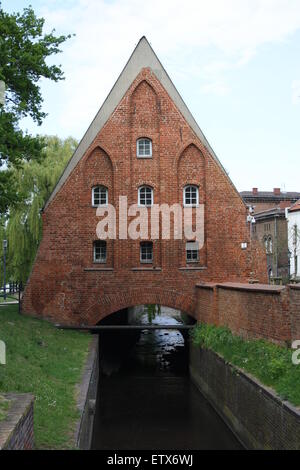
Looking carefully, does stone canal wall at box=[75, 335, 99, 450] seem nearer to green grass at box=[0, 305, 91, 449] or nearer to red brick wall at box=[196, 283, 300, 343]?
green grass at box=[0, 305, 91, 449]

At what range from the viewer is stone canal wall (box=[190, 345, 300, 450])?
9.00 meters

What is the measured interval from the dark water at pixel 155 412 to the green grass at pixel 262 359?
1799 millimetres

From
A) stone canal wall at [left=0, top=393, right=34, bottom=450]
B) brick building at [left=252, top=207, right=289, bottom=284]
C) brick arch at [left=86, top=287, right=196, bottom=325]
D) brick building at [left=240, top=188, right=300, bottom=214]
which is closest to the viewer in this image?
stone canal wall at [left=0, top=393, right=34, bottom=450]

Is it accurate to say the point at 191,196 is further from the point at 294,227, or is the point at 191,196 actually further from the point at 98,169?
the point at 294,227

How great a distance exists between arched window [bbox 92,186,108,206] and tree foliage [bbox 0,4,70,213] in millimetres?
4724

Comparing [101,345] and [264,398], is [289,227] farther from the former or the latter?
[264,398]

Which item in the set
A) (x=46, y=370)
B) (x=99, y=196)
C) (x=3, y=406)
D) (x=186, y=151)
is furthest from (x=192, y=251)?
(x=3, y=406)

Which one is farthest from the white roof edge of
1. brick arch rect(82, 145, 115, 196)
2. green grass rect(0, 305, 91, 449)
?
green grass rect(0, 305, 91, 449)

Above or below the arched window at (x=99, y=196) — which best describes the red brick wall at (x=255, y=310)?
below

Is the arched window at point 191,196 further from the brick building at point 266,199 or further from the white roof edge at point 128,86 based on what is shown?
the brick building at point 266,199

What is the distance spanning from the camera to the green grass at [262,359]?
9922 mm

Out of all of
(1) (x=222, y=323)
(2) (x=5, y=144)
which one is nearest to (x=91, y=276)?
(1) (x=222, y=323)

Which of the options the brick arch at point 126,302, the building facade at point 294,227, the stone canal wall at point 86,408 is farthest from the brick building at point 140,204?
the building facade at point 294,227

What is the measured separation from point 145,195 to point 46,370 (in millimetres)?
10053
